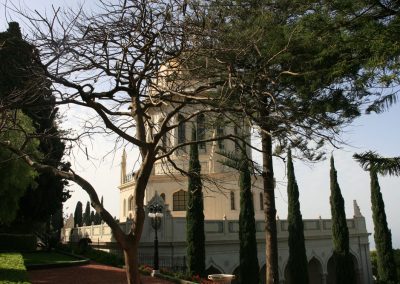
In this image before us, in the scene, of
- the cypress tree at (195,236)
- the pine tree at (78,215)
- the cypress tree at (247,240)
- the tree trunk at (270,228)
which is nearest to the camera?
the tree trunk at (270,228)

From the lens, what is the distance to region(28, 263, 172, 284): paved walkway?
47.0 feet

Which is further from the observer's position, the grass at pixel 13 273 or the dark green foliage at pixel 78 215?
the dark green foliage at pixel 78 215

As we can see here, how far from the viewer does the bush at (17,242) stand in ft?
85.9

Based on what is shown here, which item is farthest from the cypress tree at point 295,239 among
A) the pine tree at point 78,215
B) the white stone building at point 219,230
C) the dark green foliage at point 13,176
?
the pine tree at point 78,215

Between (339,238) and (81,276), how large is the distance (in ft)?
51.1

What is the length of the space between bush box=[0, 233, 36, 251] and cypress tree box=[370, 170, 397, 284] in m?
22.2

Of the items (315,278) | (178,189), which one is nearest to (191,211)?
(178,189)

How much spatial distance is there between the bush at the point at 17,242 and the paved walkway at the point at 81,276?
1008 centimetres

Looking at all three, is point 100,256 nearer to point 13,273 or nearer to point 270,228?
point 13,273

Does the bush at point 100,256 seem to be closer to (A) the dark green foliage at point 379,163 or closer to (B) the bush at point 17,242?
(B) the bush at point 17,242

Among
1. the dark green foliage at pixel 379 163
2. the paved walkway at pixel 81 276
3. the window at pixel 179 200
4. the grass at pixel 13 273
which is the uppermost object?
the window at pixel 179 200

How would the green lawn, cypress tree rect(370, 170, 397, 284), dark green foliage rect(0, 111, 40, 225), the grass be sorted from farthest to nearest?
cypress tree rect(370, 170, 397, 284)
the green lawn
dark green foliage rect(0, 111, 40, 225)
the grass

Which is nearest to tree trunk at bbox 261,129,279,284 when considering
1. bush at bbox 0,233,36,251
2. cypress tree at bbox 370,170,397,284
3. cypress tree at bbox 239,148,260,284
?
cypress tree at bbox 239,148,260,284

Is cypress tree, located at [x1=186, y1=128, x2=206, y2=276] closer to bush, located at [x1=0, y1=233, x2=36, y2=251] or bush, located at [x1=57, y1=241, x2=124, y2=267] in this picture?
bush, located at [x1=57, y1=241, x2=124, y2=267]
